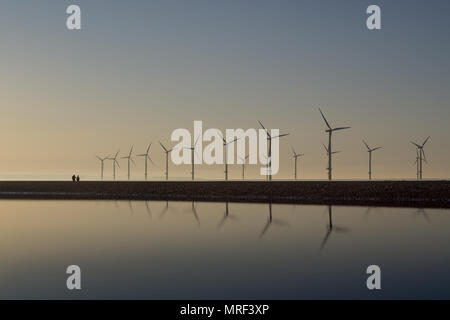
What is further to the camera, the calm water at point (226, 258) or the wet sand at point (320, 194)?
the wet sand at point (320, 194)

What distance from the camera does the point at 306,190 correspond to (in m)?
103

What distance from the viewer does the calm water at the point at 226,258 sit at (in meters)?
19.1

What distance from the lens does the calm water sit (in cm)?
1909

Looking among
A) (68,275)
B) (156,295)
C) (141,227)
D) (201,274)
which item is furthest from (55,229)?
(156,295)

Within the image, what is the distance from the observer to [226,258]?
26672 millimetres

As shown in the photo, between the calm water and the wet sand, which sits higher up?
the calm water

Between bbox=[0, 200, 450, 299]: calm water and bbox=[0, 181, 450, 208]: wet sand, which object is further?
bbox=[0, 181, 450, 208]: wet sand

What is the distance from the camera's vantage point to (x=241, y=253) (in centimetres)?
2848
